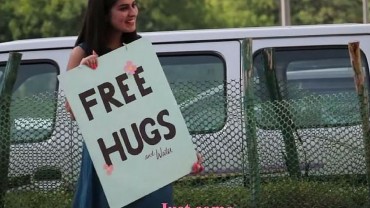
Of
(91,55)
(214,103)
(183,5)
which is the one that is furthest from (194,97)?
(183,5)

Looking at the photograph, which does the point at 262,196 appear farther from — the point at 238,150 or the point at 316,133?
the point at 316,133

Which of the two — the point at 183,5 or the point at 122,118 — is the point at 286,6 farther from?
the point at 122,118

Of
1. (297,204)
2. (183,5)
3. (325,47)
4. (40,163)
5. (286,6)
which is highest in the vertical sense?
(183,5)

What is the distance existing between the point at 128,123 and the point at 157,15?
20021 millimetres

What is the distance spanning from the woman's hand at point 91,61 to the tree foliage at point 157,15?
62.7 ft

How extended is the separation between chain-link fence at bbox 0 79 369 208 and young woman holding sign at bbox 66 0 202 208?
1.25m

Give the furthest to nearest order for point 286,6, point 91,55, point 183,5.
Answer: point 183,5 < point 286,6 < point 91,55

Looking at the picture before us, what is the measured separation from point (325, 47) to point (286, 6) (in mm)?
9981

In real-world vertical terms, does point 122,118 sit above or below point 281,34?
below

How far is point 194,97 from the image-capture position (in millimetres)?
6555

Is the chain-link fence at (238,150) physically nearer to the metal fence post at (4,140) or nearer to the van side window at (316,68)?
the metal fence post at (4,140)

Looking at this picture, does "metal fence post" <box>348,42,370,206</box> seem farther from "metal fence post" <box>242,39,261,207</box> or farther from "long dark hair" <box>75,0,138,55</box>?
"long dark hair" <box>75,0,138,55</box>

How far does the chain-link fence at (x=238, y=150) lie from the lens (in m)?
6.45

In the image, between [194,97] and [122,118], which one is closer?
[122,118]
